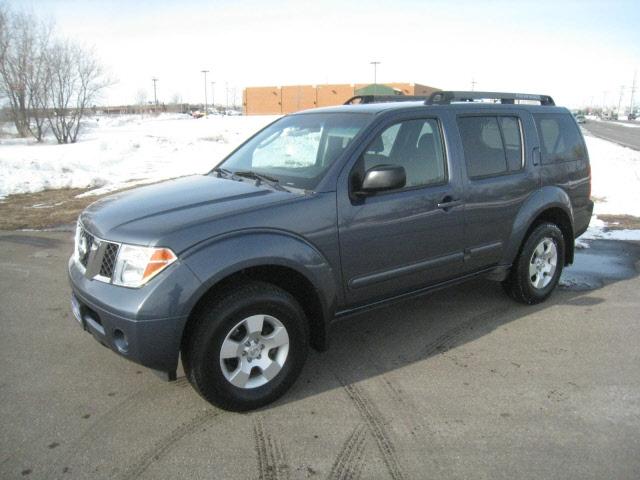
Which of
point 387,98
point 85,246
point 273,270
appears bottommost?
point 273,270

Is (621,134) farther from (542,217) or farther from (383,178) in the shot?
(383,178)

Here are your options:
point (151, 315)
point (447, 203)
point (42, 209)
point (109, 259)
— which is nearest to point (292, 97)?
point (42, 209)

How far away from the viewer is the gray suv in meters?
2.88

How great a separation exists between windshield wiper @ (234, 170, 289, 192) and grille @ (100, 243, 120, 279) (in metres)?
1.08

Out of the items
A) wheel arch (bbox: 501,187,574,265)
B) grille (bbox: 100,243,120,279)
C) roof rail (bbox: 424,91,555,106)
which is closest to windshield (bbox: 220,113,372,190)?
roof rail (bbox: 424,91,555,106)

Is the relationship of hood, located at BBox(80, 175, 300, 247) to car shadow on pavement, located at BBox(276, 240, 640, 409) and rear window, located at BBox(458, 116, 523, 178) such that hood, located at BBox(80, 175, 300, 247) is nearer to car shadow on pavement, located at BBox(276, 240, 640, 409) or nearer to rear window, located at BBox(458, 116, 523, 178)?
car shadow on pavement, located at BBox(276, 240, 640, 409)

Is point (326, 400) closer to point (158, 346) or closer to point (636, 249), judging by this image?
point (158, 346)

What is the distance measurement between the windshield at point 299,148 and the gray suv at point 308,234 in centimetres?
1

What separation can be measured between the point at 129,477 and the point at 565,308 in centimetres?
402

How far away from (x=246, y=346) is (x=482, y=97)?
3.00 m

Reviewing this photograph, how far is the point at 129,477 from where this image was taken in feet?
8.55

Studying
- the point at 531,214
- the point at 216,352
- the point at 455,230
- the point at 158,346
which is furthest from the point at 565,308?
the point at 158,346

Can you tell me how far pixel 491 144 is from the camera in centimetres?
439

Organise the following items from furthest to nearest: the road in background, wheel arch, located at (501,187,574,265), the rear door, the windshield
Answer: the road in background, wheel arch, located at (501,187,574,265), the rear door, the windshield
